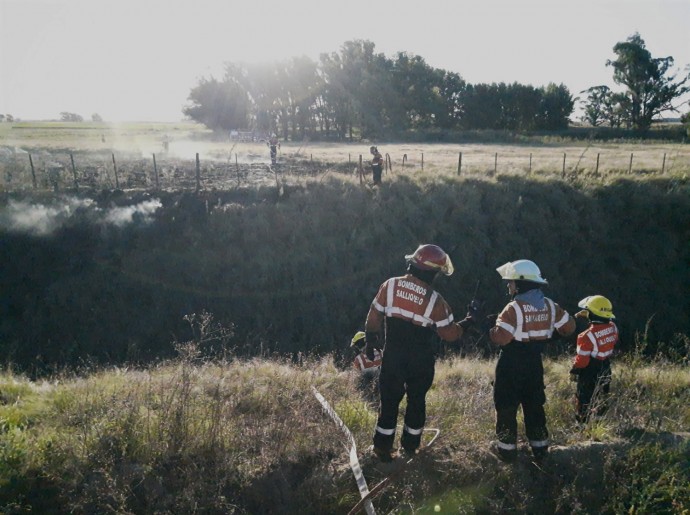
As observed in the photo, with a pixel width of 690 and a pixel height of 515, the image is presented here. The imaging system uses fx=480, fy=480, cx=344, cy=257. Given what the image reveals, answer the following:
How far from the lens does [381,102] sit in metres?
61.1

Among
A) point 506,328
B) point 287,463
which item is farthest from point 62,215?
point 506,328

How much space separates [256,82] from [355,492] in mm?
62026

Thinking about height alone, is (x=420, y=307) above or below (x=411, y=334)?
above

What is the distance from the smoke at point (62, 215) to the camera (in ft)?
53.4

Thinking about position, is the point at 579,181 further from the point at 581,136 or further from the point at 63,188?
the point at 581,136

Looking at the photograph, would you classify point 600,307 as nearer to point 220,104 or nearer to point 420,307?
point 420,307

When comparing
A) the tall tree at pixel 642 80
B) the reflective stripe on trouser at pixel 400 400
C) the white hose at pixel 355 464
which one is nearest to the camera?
the white hose at pixel 355 464

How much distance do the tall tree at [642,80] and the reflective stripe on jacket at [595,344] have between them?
199ft

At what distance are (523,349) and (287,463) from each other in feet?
8.12

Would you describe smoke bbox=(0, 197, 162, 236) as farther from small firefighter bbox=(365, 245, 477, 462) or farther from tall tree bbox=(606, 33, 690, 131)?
tall tree bbox=(606, 33, 690, 131)

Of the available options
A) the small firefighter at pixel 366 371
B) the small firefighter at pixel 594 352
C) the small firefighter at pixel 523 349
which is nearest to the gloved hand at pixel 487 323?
the small firefighter at pixel 523 349

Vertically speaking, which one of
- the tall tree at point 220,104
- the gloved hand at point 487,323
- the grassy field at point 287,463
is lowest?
the grassy field at point 287,463

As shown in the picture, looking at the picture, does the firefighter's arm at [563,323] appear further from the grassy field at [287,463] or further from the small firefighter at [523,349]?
the grassy field at [287,463]

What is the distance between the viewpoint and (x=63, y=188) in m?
18.0
